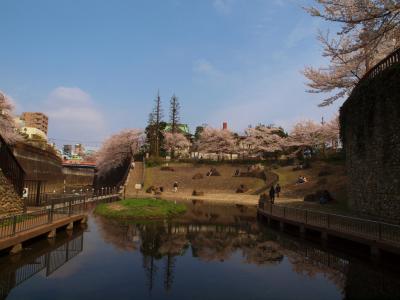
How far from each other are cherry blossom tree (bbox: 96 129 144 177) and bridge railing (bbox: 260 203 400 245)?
54.3 meters

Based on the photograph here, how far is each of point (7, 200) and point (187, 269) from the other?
10143 millimetres

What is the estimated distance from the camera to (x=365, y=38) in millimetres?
17078

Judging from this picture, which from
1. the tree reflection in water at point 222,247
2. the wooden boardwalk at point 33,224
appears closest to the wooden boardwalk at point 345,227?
the tree reflection in water at point 222,247

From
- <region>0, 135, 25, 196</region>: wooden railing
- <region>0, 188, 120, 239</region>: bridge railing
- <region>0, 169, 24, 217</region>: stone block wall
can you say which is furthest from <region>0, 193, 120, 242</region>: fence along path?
<region>0, 135, 25, 196</region>: wooden railing

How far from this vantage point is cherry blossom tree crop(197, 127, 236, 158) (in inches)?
3034

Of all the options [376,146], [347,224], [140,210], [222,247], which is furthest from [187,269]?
[140,210]

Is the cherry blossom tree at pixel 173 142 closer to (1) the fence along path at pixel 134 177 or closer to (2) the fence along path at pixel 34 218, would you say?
(1) the fence along path at pixel 134 177

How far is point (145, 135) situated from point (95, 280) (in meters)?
68.6

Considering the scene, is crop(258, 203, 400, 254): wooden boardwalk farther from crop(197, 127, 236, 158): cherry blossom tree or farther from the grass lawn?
crop(197, 127, 236, 158): cherry blossom tree

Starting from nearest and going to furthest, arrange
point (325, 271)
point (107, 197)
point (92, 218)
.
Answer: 1. point (325, 271)
2. point (92, 218)
3. point (107, 197)

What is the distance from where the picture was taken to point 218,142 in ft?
255

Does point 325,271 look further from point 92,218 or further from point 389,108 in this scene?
point 92,218

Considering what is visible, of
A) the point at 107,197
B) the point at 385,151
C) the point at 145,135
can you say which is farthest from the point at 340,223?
the point at 145,135

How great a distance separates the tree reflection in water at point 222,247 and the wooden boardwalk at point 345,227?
104cm
